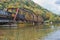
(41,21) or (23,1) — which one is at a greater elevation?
(23,1)

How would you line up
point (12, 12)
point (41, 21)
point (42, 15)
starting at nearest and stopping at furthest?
point (12, 12) < point (41, 21) < point (42, 15)

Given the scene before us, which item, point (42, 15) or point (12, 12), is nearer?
point (12, 12)

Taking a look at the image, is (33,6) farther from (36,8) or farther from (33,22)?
(33,22)

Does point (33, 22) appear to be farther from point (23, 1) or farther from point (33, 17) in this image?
point (23, 1)

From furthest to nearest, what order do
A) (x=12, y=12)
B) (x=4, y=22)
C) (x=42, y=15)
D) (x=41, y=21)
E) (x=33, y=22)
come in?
(x=42, y=15), (x=41, y=21), (x=33, y=22), (x=12, y=12), (x=4, y=22)

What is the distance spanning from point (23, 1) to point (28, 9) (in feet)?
20.4

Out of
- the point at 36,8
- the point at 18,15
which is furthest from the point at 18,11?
A: the point at 36,8

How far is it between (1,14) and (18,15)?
567 cm

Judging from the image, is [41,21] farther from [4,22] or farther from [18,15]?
[4,22]

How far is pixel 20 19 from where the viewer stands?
121 feet

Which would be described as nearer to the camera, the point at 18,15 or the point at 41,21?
the point at 18,15

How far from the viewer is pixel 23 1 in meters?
48.3

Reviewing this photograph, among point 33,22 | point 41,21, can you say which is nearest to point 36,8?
point 41,21

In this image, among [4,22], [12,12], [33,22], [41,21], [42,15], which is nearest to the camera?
[4,22]
